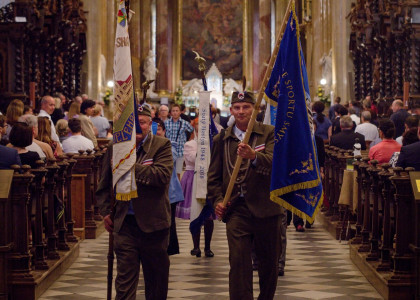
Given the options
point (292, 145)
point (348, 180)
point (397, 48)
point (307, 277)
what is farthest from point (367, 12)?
point (292, 145)

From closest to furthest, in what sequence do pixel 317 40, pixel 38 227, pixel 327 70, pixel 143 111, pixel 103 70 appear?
pixel 143 111
pixel 38 227
pixel 327 70
pixel 103 70
pixel 317 40

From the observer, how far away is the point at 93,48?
30.2 meters

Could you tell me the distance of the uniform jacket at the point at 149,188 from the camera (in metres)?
6.59

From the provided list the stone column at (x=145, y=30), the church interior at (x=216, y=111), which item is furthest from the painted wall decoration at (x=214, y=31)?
the stone column at (x=145, y=30)

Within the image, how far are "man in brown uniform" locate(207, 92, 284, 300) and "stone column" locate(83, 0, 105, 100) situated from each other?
22908mm

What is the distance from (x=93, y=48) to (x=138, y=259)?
79.0 feet

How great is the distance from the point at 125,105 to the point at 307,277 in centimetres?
366

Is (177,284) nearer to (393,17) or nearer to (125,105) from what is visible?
(125,105)

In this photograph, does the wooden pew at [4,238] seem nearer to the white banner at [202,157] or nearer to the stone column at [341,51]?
the white banner at [202,157]

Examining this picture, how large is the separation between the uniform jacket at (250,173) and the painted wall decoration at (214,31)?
33.3 metres

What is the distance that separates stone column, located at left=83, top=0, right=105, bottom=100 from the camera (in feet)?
97.5

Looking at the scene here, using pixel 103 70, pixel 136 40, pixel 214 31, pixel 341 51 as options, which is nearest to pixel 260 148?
pixel 341 51

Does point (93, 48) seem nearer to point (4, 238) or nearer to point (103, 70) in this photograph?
point (103, 70)

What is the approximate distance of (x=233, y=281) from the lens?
6.47m
